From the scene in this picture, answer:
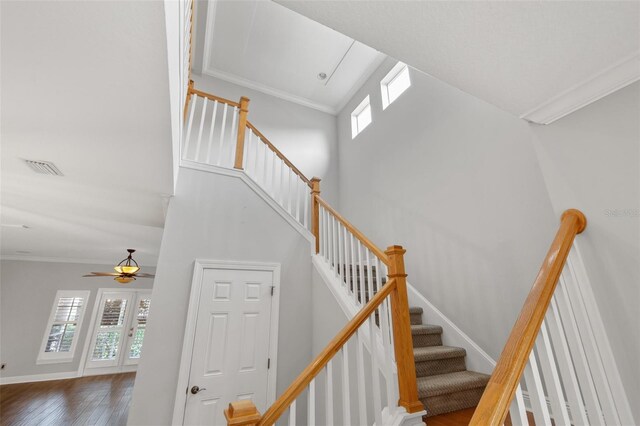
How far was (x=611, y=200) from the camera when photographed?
1294mm

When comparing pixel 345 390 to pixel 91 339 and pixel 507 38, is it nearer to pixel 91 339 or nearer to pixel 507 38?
pixel 507 38

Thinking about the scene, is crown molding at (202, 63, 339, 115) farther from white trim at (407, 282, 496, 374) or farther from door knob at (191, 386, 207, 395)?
door knob at (191, 386, 207, 395)

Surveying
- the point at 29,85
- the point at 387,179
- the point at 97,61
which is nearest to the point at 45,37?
the point at 97,61

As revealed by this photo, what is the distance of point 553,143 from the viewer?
1547 mm

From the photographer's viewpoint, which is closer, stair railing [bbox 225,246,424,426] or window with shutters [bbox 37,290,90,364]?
stair railing [bbox 225,246,424,426]

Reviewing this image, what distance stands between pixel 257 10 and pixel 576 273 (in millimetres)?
4961

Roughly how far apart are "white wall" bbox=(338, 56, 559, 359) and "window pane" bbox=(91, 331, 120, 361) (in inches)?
299

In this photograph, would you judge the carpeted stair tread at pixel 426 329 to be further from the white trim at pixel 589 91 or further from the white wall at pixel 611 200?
the white trim at pixel 589 91

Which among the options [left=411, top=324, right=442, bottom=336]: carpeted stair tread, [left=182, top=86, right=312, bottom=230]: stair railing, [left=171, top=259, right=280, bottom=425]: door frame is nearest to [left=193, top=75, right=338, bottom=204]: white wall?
[left=182, top=86, right=312, bottom=230]: stair railing

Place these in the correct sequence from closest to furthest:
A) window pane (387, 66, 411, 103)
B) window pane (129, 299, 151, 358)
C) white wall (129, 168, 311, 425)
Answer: white wall (129, 168, 311, 425) < window pane (387, 66, 411, 103) < window pane (129, 299, 151, 358)

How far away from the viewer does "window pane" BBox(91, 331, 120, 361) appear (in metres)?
7.32

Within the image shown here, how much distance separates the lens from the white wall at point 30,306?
Answer: 644 cm

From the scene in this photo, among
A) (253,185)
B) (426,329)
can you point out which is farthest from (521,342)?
(253,185)

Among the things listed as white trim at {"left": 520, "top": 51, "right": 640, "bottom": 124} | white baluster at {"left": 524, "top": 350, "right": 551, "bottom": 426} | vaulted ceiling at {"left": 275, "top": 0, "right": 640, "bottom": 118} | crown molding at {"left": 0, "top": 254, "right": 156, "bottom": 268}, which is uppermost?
crown molding at {"left": 0, "top": 254, "right": 156, "bottom": 268}
